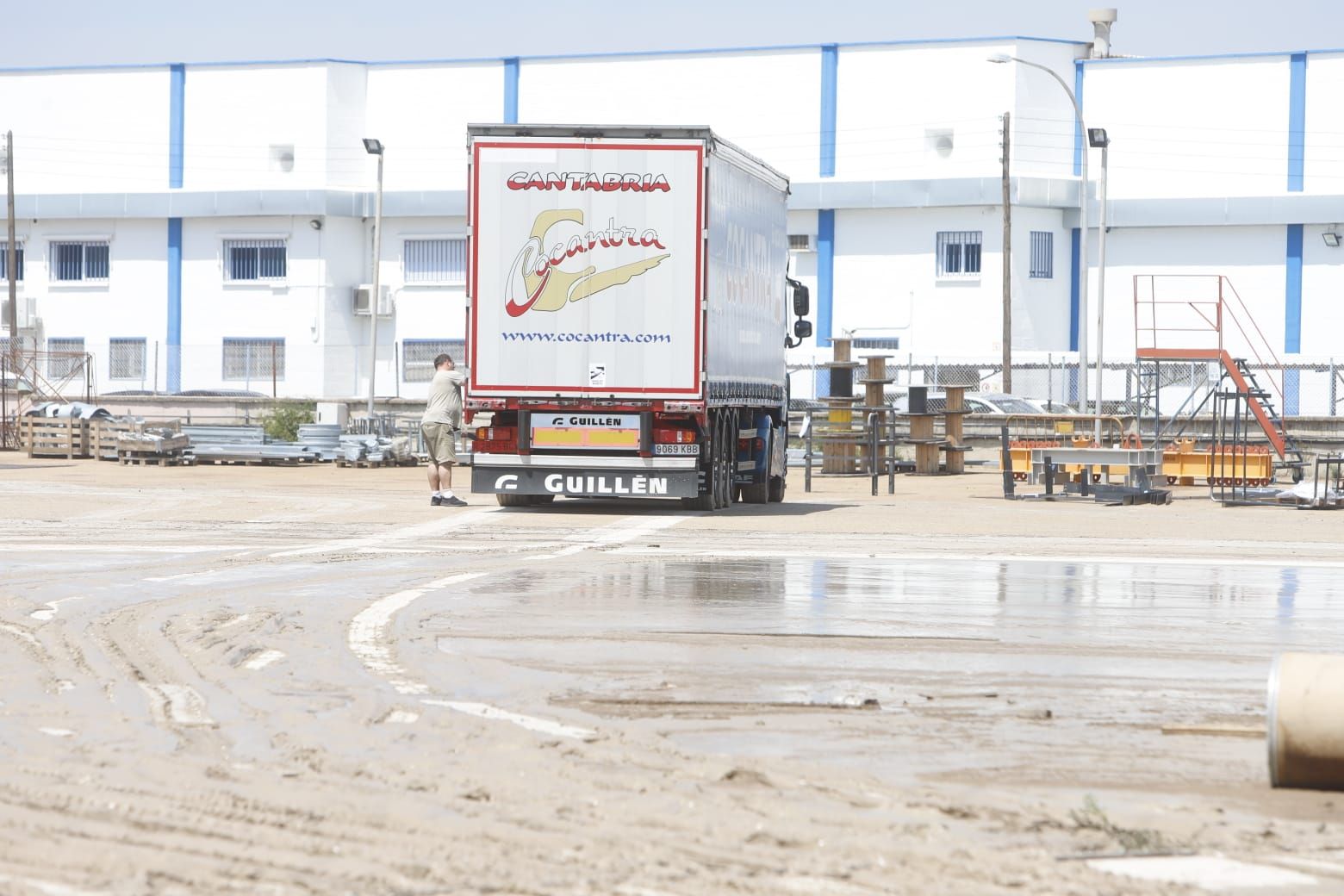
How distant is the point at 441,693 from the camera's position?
820 centimetres

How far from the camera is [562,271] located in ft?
69.4

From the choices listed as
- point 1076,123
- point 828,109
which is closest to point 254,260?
point 828,109

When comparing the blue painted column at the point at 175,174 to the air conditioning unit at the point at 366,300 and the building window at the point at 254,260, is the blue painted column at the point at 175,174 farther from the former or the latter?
the air conditioning unit at the point at 366,300

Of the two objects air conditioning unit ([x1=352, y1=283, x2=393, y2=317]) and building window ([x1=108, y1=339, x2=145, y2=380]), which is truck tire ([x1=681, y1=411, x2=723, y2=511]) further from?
air conditioning unit ([x1=352, y1=283, x2=393, y2=317])

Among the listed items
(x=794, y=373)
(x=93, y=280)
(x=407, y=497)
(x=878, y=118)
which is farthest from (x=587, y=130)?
(x=93, y=280)

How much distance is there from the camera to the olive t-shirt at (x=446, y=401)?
906 inches

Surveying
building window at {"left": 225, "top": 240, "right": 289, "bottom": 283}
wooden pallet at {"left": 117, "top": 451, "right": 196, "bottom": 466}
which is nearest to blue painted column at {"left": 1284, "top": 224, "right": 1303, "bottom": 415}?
building window at {"left": 225, "top": 240, "right": 289, "bottom": 283}

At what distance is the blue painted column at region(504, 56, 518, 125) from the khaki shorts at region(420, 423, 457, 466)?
3653 cm

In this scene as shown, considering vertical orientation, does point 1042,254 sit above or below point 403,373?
above

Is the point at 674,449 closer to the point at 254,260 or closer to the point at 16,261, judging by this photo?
the point at 254,260

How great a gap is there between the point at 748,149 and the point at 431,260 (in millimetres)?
9972

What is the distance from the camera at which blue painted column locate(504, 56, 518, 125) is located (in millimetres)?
58347

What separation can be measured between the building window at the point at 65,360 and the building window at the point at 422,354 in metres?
9.05

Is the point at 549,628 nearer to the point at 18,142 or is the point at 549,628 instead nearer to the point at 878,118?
the point at 878,118
